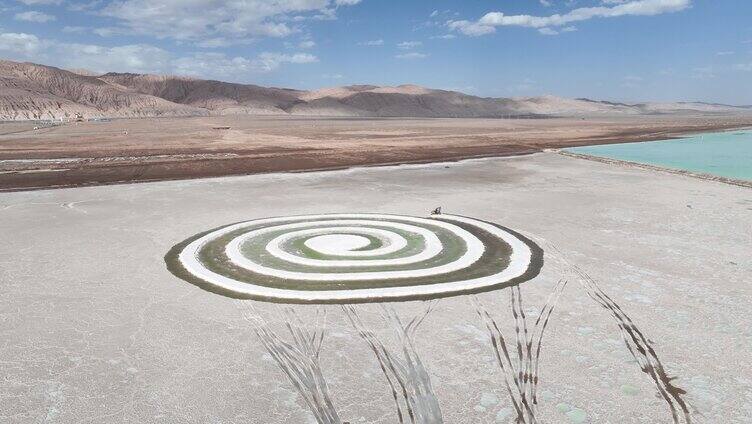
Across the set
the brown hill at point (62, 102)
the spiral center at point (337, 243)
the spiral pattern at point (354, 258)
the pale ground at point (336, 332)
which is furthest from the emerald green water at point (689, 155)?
the brown hill at point (62, 102)

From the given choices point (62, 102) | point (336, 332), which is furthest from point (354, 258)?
point (62, 102)

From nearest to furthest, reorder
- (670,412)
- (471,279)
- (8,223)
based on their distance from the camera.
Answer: (670,412) → (471,279) → (8,223)

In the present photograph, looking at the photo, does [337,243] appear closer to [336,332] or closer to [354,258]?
[354,258]

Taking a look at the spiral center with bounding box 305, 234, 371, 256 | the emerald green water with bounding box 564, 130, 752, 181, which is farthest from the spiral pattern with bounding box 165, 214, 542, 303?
the emerald green water with bounding box 564, 130, 752, 181

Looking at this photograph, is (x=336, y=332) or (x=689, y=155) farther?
(x=689, y=155)

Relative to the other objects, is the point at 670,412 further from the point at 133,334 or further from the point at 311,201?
the point at 311,201

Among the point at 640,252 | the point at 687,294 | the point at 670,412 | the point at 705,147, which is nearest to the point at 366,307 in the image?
the point at 670,412

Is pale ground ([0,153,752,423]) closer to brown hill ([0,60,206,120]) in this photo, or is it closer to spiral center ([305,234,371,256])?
spiral center ([305,234,371,256])
